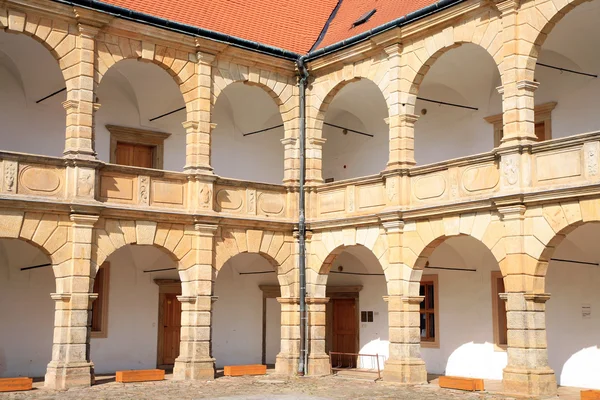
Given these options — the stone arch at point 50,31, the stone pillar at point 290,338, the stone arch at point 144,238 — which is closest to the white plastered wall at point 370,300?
the stone pillar at point 290,338

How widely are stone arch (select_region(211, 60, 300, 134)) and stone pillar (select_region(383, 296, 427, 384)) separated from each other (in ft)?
14.6

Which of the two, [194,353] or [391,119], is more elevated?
[391,119]

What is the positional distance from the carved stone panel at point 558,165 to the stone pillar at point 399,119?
2.92 m

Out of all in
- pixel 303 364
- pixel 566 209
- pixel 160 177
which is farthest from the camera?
pixel 303 364

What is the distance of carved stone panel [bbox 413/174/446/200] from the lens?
14352mm

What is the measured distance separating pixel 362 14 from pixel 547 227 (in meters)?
7.44

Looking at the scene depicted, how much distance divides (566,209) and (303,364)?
650 centimetres

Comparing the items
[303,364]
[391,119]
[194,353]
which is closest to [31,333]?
[194,353]

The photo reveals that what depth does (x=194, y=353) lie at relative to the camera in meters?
15.1

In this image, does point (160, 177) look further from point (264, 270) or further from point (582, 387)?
point (582, 387)

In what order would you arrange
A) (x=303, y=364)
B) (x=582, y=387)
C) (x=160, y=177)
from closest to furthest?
(x=582, y=387) → (x=160, y=177) → (x=303, y=364)

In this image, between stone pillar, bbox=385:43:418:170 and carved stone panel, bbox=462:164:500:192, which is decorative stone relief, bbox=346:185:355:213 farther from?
carved stone panel, bbox=462:164:500:192

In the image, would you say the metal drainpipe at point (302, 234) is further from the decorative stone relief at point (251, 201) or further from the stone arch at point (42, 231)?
the stone arch at point (42, 231)

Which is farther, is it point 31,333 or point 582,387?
point 31,333
